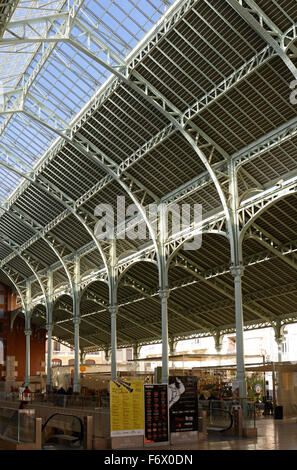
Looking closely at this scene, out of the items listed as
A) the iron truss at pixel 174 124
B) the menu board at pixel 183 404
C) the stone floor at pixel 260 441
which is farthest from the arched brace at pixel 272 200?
the menu board at pixel 183 404

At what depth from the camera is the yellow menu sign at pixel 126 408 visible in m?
19.5

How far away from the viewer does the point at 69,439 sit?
69.6 ft

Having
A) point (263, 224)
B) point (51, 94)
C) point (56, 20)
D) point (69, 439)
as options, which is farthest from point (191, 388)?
point (51, 94)

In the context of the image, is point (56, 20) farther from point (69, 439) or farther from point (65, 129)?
point (69, 439)

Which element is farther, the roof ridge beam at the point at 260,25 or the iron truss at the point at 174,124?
the iron truss at the point at 174,124

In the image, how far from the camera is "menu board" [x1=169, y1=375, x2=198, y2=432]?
21.0 metres

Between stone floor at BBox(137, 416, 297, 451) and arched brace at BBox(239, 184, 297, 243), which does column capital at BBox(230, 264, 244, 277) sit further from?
stone floor at BBox(137, 416, 297, 451)

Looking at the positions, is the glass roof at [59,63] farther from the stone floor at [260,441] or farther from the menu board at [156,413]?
the stone floor at [260,441]

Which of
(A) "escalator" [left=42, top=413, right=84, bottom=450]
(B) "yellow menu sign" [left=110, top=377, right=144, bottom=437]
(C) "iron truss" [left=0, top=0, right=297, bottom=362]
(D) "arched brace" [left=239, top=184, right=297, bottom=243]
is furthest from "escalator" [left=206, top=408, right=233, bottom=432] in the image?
(D) "arched brace" [left=239, top=184, right=297, bottom=243]

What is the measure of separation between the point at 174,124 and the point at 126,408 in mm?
18359

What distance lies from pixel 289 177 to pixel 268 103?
4601 mm

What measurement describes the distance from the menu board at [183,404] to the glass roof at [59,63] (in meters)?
17.1

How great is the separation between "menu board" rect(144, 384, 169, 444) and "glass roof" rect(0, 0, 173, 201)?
17.1 m

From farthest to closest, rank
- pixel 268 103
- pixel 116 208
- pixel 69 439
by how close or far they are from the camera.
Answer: pixel 116 208, pixel 268 103, pixel 69 439
